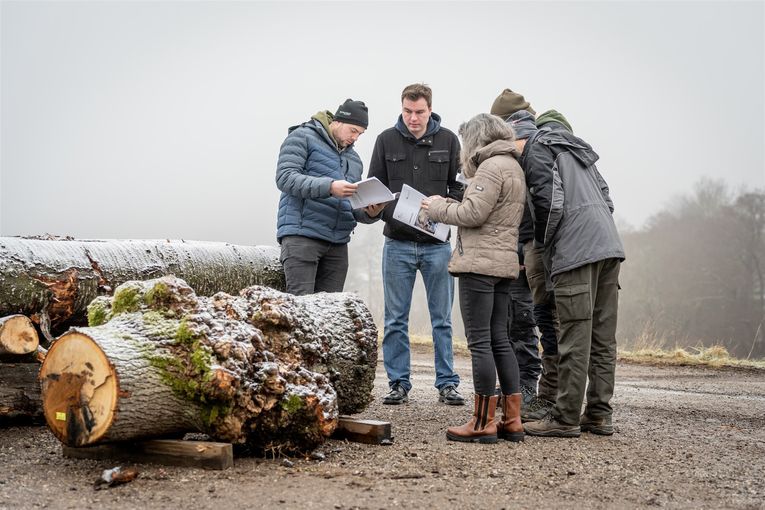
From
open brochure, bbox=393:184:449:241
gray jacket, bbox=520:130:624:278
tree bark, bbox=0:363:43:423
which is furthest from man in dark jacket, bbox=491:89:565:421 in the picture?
tree bark, bbox=0:363:43:423

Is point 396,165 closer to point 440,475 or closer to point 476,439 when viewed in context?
point 476,439

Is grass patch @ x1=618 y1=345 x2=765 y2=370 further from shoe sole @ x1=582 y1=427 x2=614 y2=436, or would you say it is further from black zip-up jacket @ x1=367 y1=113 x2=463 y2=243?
shoe sole @ x1=582 y1=427 x2=614 y2=436

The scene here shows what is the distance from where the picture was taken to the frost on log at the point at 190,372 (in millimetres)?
3697

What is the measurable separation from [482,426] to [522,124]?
2.20 m

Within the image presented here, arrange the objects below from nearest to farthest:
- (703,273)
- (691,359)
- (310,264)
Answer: (310,264) < (691,359) < (703,273)

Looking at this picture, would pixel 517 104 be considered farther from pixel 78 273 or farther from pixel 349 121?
pixel 78 273

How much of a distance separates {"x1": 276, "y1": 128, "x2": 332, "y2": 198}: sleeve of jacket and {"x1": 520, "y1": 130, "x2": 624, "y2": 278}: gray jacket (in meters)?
1.68

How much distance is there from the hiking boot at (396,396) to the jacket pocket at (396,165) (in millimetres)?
1815

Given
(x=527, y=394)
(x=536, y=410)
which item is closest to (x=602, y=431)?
(x=536, y=410)

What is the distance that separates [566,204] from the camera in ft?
16.6

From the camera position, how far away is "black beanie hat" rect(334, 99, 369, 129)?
632cm

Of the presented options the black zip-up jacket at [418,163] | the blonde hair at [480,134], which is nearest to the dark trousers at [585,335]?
the blonde hair at [480,134]

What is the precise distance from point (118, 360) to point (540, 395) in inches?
→ 127

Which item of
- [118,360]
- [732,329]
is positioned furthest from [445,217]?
[732,329]
